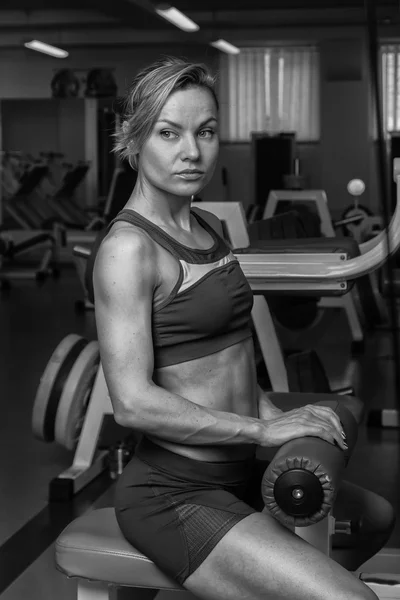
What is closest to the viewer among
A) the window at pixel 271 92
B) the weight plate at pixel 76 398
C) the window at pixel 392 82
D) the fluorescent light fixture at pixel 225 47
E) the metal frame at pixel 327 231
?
the weight plate at pixel 76 398

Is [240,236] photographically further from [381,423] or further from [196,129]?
[196,129]

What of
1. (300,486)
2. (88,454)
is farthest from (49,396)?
(300,486)

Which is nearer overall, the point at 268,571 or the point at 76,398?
the point at 268,571

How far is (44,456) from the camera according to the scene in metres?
3.28

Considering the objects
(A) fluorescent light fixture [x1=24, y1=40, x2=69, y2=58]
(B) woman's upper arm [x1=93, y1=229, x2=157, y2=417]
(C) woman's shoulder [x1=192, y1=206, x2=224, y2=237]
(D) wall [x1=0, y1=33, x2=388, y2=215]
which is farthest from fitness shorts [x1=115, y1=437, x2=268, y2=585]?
(A) fluorescent light fixture [x1=24, y1=40, x2=69, y2=58]

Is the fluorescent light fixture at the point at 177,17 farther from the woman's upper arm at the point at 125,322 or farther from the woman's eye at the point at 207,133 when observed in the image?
the woman's upper arm at the point at 125,322

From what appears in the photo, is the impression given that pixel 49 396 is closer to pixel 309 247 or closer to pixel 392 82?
pixel 309 247

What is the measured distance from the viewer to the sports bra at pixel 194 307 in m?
1.29

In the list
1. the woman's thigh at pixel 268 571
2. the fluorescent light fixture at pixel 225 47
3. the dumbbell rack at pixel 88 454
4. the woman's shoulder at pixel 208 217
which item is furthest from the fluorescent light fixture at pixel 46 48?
the woman's thigh at pixel 268 571

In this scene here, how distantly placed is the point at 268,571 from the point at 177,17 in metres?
9.59

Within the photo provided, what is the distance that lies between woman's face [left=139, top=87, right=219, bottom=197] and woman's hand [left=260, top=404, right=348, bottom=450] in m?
0.36

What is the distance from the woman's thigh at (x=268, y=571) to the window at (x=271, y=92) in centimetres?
1122

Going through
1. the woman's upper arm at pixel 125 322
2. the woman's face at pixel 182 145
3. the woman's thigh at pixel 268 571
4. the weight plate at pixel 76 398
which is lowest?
the weight plate at pixel 76 398

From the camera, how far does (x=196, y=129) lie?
1312 mm
